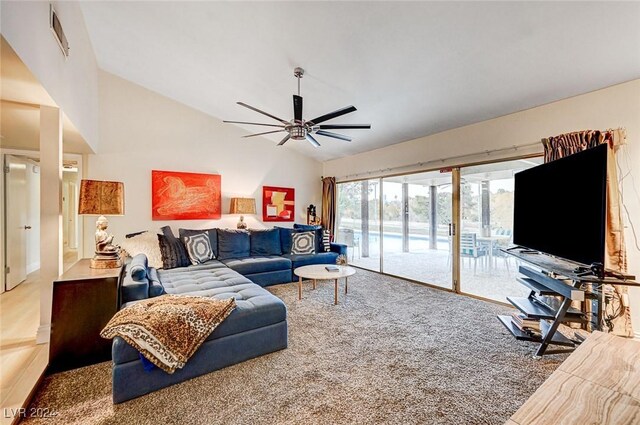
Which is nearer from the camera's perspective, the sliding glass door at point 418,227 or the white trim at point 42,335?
the white trim at point 42,335

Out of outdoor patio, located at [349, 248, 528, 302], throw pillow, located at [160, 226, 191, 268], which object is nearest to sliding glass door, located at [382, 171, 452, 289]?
outdoor patio, located at [349, 248, 528, 302]

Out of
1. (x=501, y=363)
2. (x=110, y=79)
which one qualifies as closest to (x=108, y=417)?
(x=501, y=363)

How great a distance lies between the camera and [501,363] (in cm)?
226

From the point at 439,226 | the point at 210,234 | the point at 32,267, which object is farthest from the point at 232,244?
the point at 439,226

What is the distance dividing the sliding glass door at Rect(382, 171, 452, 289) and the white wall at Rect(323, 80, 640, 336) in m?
0.50

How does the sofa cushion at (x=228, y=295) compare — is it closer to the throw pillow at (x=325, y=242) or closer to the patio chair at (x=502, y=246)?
the throw pillow at (x=325, y=242)

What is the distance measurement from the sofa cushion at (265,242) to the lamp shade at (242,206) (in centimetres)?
42

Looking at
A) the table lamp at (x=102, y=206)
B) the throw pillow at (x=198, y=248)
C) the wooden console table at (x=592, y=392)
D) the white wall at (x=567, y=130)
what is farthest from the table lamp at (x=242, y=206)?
the wooden console table at (x=592, y=392)

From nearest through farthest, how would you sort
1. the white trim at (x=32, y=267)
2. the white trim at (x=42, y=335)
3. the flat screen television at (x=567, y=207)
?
the flat screen television at (x=567, y=207)
the white trim at (x=42, y=335)
the white trim at (x=32, y=267)

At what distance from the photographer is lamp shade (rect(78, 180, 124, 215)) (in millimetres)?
2477

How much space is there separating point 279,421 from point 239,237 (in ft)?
11.2

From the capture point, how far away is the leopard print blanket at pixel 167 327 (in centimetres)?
181

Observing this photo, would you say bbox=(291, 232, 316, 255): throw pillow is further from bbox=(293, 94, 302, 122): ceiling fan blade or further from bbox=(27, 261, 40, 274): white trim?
bbox=(27, 261, 40, 274): white trim

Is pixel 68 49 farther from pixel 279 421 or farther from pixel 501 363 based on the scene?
pixel 501 363
